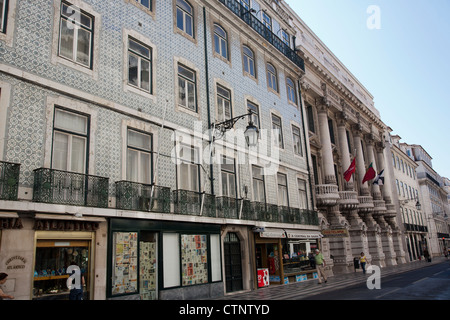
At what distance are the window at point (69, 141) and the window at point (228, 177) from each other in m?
6.82

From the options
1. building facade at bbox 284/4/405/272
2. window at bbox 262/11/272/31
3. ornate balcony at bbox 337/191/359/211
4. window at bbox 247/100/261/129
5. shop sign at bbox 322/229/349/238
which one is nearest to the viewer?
window at bbox 247/100/261/129

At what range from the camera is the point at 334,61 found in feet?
116

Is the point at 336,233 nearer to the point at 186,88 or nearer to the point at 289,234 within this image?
the point at 289,234

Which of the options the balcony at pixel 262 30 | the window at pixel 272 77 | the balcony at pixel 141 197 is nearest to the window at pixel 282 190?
the window at pixel 272 77

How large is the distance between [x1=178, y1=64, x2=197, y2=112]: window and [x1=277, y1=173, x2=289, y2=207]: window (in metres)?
7.36

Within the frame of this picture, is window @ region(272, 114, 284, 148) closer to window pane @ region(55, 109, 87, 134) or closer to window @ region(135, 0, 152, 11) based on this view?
window @ region(135, 0, 152, 11)

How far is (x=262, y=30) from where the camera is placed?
2244cm

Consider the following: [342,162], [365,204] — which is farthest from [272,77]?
[365,204]

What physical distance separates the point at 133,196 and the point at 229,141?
6.44 meters

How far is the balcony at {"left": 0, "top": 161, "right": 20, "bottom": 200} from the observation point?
30.0 feet

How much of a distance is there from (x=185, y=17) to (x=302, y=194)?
1239 centimetres

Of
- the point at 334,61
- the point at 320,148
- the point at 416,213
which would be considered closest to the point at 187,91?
the point at 320,148

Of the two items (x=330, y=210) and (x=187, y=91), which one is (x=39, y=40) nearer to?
(x=187, y=91)

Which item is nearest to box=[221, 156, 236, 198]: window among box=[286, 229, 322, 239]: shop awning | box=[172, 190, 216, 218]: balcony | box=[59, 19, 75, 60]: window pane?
box=[172, 190, 216, 218]: balcony
